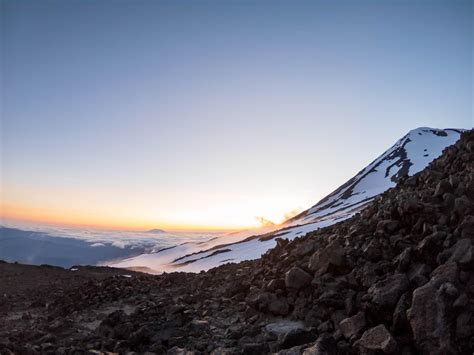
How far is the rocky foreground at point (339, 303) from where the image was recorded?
8.73 m

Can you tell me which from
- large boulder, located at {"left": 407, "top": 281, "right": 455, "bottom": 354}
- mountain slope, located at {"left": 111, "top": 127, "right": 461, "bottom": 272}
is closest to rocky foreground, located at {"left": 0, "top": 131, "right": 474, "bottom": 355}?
large boulder, located at {"left": 407, "top": 281, "right": 455, "bottom": 354}

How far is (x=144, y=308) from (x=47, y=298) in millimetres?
9318

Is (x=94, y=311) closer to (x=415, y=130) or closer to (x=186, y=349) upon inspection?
(x=186, y=349)

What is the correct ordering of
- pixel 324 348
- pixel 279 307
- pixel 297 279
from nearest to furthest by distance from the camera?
pixel 324 348
pixel 279 307
pixel 297 279

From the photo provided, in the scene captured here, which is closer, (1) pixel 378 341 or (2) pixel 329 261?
(1) pixel 378 341

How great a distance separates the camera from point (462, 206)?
458 inches

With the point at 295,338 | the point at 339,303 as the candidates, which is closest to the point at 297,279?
the point at 339,303

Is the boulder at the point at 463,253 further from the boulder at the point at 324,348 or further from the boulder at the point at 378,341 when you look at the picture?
the boulder at the point at 324,348

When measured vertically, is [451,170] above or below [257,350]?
above

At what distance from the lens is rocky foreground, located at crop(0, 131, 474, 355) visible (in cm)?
873

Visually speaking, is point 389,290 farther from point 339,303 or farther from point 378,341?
point 378,341

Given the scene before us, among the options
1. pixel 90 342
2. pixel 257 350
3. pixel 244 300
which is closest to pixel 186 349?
pixel 257 350

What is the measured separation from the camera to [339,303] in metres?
11.0

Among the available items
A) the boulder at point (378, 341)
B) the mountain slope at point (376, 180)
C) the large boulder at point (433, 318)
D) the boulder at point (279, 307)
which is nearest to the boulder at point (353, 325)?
the boulder at point (378, 341)
